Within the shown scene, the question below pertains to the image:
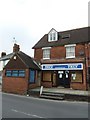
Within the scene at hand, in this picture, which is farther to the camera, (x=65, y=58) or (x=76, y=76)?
(x=65, y=58)

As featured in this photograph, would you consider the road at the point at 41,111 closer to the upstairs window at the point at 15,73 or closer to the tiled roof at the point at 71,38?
the upstairs window at the point at 15,73

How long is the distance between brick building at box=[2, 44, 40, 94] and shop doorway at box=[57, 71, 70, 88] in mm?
3184

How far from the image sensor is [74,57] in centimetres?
2789

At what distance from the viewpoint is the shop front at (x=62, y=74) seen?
89.5 ft

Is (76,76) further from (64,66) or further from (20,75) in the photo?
(20,75)

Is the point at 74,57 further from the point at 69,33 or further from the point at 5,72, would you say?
the point at 5,72

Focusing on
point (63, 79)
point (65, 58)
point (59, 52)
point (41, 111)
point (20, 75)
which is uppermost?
point (59, 52)

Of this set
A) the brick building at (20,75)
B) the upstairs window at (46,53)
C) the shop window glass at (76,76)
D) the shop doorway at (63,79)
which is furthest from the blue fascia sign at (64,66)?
the upstairs window at (46,53)

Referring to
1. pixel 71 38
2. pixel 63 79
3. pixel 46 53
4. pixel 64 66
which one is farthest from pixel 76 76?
pixel 46 53

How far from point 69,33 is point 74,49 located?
4.37m

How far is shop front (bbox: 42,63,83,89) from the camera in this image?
27281mm

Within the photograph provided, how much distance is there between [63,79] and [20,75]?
6.13 metres

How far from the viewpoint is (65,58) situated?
94.0 ft

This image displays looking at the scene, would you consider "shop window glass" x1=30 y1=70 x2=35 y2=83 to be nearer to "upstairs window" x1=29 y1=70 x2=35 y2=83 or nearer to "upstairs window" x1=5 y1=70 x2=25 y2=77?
"upstairs window" x1=29 y1=70 x2=35 y2=83
